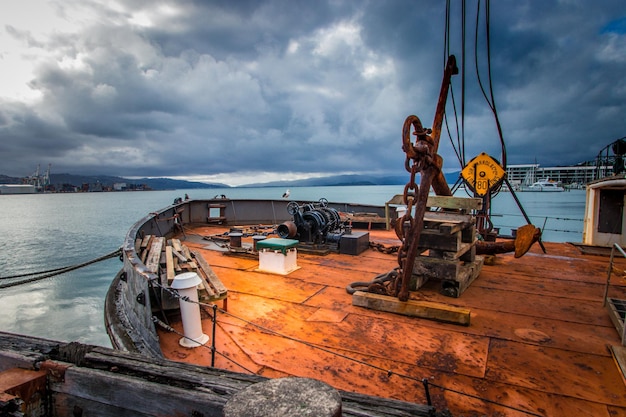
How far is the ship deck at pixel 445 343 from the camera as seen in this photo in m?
3.04

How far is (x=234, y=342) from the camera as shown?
3957 millimetres

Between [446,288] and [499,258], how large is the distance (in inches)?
162

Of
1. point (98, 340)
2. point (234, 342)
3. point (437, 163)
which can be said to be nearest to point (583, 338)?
point (437, 163)

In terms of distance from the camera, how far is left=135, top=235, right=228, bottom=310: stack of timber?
15.4 ft

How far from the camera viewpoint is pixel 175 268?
214 inches

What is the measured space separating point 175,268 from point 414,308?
3.81m

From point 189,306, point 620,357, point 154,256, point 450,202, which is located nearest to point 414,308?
point 450,202

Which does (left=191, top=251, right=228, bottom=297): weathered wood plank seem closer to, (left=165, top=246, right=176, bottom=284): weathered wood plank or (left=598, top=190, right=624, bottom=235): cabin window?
(left=165, top=246, right=176, bottom=284): weathered wood plank

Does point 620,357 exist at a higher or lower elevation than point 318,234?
lower

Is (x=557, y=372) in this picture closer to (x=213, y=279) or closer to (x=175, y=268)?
(x=213, y=279)

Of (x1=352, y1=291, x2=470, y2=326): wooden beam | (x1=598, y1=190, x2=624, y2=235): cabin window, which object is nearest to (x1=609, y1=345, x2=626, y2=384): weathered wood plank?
(x1=352, y1=291, x2=470, y2=326): wooden beam

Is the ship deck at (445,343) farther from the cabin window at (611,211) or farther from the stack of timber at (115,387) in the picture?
the cabin window at (611,211)

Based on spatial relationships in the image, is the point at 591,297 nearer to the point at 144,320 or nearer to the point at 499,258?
the point at 499,258

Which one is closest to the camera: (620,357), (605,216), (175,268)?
(620,357)
